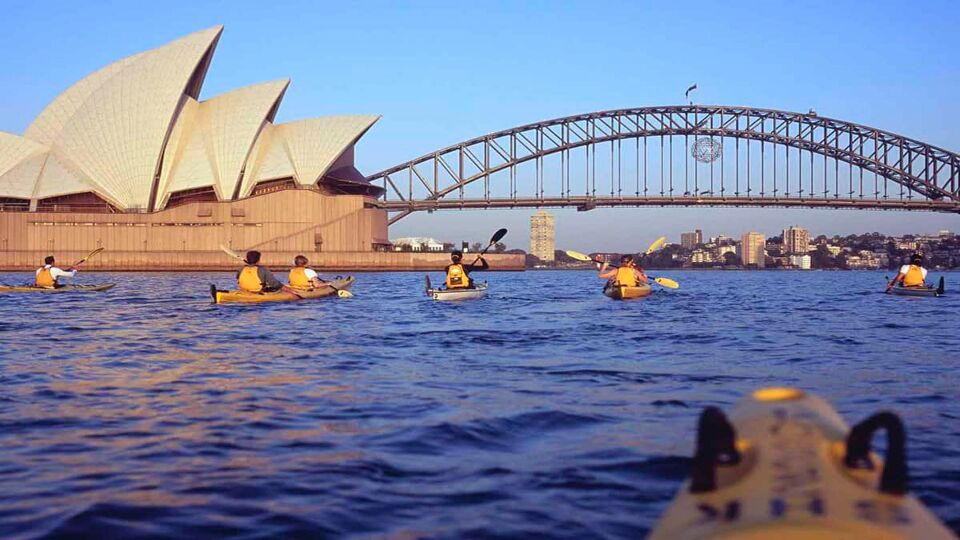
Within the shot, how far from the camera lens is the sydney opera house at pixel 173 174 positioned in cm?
7944

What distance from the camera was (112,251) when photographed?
8788 centimetres

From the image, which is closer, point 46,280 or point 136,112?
point 46,280

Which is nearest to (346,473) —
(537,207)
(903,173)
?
(537,207)

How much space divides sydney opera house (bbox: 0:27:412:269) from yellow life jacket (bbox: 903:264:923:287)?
59.7m

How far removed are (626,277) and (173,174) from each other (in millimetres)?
63298

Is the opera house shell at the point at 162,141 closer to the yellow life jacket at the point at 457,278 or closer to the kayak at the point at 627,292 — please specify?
the yellow life jacket at the point at 457,278

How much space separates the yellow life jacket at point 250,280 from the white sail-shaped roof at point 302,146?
2452 inches

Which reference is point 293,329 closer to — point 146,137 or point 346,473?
point 346,473

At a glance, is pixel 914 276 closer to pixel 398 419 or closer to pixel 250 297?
pixel 250 297

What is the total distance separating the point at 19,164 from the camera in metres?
85.7

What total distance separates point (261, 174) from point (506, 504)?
85460mm

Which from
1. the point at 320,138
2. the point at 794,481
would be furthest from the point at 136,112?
the point at 794,481

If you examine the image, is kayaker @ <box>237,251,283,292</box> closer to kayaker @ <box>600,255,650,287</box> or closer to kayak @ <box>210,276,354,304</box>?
kayak @ <box>210,276,354,304</box>

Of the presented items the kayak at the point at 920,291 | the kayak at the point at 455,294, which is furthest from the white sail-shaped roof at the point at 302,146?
the kayak at the point at 920,291
